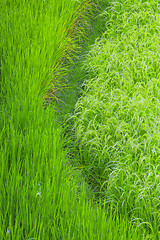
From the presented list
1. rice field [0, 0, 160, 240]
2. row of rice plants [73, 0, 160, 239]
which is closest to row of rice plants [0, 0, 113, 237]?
rice field [0, 0, 160, 240]

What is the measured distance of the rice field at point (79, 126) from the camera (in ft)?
5.24

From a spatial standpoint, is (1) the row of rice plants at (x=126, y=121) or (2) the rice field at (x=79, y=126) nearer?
(2) the rice field at (x=79, y=126)

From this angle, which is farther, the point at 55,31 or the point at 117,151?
the point at 55,31

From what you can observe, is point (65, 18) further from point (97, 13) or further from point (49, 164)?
point (49, 164)

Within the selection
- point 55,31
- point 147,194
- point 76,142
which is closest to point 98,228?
point 147,194

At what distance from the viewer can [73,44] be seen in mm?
4078

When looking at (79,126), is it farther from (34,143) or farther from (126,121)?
(34,143)

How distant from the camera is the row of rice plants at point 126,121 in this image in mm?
2188

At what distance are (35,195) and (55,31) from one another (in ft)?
6.87

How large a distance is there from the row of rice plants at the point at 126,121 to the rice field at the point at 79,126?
11 mm

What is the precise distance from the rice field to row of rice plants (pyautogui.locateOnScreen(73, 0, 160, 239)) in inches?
0.4

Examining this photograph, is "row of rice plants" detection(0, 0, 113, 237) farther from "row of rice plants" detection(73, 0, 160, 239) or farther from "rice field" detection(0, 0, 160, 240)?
"row of rice plants" detection(73, 0, 160, 239)

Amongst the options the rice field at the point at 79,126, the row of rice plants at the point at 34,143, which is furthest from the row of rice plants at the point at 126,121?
the row of rice plants at the point at 34,143

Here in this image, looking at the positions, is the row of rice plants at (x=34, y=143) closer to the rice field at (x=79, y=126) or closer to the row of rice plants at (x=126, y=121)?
the rice field at (x=79, y=126)
